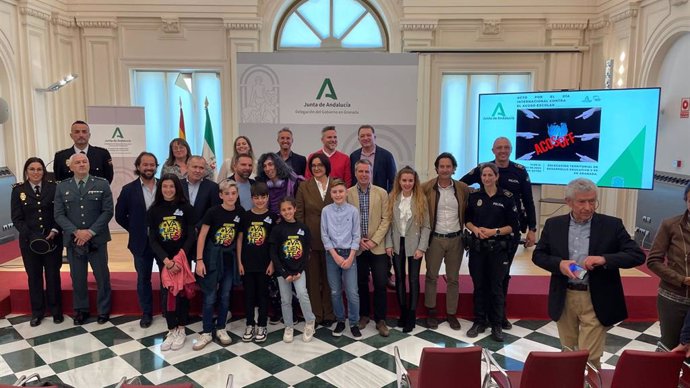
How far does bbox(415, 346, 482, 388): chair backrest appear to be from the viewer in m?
2.13

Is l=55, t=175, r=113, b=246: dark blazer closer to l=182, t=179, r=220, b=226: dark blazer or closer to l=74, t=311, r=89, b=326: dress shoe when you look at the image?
l=74, t=311, r=89, b=326: dress shoe

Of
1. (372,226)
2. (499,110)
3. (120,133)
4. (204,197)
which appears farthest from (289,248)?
(120,133)

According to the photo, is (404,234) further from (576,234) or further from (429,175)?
(429,175)

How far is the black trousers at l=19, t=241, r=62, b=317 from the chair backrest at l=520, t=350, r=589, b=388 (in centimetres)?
371

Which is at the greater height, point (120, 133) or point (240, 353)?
point (120, 133)

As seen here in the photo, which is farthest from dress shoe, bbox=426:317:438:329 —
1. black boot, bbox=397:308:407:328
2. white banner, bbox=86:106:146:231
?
white banner, bbox=86:106:146:231

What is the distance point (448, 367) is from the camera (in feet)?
7.04

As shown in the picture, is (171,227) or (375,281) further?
(375,281)

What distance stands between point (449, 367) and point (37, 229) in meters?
3.46

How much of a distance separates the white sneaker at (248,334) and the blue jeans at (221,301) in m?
0.18

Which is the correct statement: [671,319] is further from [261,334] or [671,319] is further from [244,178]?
[244,178]

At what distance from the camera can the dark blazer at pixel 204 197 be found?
12.3ft

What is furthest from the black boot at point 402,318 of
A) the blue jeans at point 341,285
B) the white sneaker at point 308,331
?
the white sneaker at point 308,331

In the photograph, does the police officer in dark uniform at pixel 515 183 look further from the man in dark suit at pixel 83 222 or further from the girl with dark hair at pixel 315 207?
the man in dark suit at pixel 83 222
